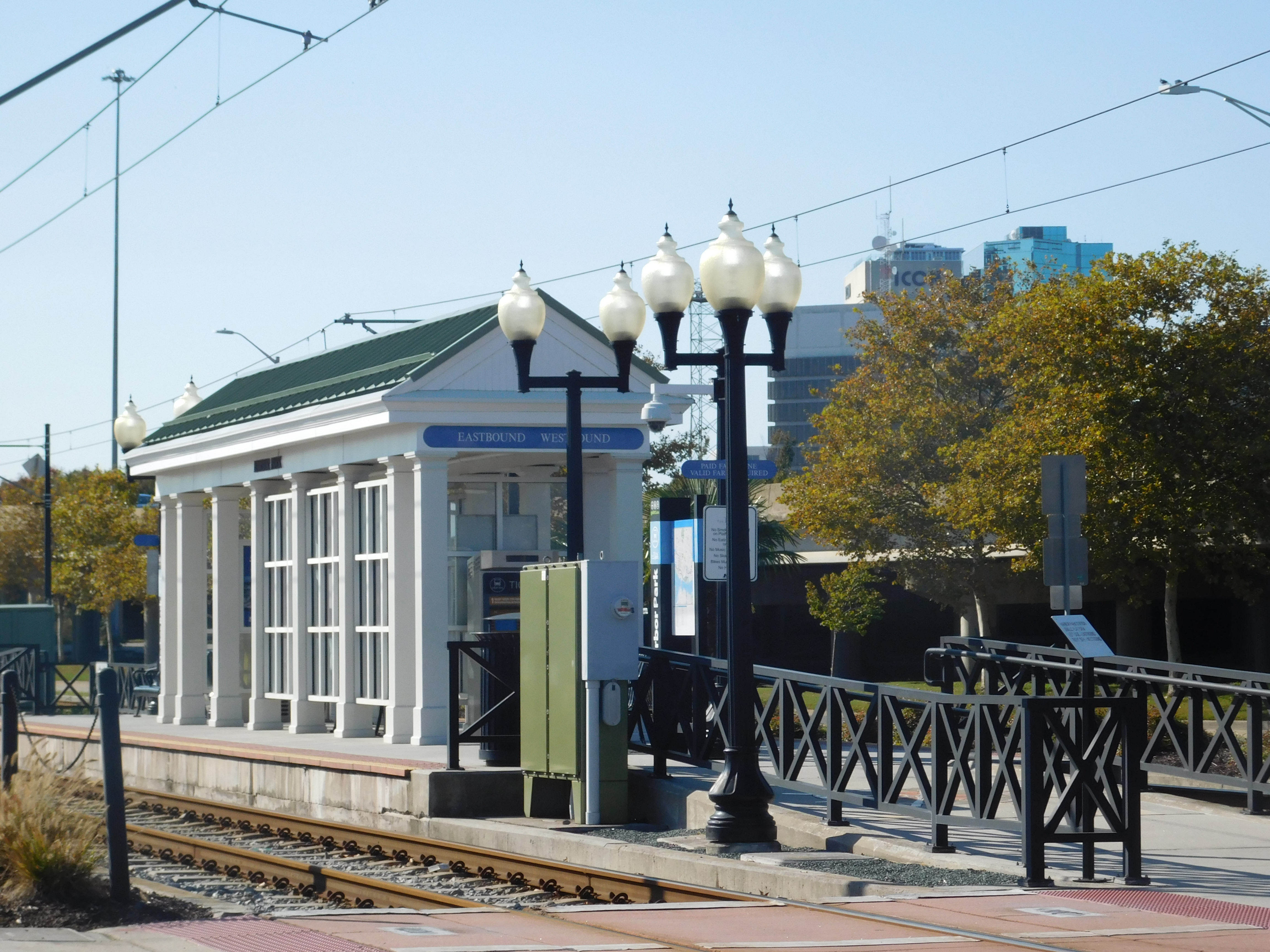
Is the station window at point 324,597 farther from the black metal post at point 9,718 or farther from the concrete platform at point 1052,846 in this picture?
the black metal post at point 9,718

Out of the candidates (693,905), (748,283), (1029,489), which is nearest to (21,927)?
(693,905)

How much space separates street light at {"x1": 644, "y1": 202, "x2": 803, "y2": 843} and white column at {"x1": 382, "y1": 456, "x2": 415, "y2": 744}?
767 cm

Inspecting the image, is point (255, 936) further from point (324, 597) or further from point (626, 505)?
point (324, 597)

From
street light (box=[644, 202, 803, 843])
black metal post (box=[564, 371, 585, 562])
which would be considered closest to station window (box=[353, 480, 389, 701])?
black metal post (box=[564, 371, 585, 562])

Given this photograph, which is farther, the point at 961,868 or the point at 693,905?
the point at 961,868

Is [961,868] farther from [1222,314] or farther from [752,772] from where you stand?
[1222,314]

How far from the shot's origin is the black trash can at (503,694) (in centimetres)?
1577

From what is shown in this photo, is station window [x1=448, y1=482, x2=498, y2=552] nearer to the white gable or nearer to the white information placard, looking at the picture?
the white gable

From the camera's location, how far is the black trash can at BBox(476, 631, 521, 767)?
1577 centimetres

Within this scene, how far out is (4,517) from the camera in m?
71.9

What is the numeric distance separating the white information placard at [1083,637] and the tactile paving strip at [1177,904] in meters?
1.48

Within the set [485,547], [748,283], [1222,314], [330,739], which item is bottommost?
[330,739]

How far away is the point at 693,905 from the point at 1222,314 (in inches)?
1040

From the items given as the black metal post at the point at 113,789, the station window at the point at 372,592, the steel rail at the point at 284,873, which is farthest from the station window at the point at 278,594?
the black metal post at the point at 113,789
